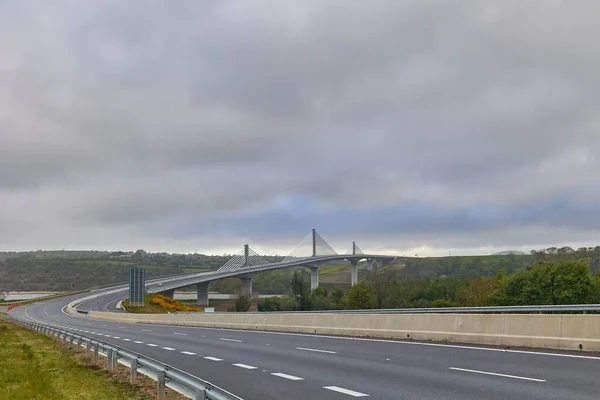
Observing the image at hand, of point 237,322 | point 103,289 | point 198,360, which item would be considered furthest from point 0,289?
point 198,360

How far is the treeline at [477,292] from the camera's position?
8206cm

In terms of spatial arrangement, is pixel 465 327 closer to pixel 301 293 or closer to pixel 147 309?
pixel 147 309

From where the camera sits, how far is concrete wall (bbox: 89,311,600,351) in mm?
16078

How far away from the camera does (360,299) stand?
106 meters

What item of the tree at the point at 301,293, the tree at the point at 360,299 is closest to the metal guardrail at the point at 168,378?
the tree at the point at 360,299

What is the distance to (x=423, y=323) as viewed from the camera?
22359 millimetres

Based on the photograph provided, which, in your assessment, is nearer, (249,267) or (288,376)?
(288,376)

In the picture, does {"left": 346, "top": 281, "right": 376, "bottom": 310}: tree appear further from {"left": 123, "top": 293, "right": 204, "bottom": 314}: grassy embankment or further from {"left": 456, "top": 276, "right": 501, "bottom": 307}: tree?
{"left": 123, "top": 293, "right": 204, "bottom": 314}: grassy embankment

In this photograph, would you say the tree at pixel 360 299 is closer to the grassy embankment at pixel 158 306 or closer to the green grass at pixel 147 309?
the grassy embankment at pixel 158 306

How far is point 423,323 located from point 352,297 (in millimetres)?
85207

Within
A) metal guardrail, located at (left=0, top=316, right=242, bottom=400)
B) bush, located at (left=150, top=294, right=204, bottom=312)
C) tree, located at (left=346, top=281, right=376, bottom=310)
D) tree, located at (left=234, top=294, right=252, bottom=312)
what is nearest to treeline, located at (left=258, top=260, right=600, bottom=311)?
tree, located at (left=346, top=281, right=376, bottom=310)

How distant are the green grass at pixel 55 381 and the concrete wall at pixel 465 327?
34.2ft

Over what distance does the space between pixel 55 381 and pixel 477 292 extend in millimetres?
91350

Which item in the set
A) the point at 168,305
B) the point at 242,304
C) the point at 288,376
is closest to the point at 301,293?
the point at 242,304
